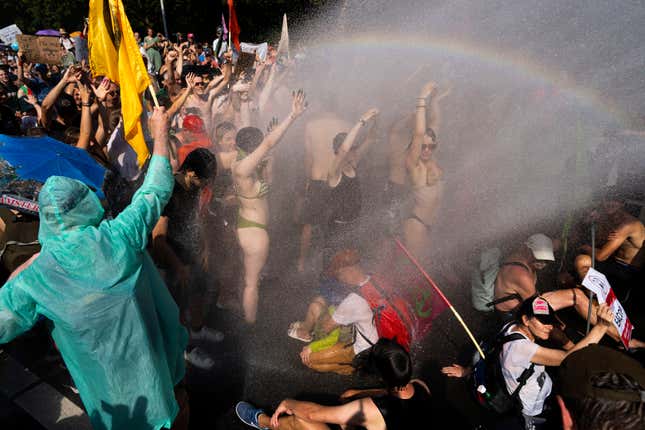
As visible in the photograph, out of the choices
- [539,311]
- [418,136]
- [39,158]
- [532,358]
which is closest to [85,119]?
[39,158]

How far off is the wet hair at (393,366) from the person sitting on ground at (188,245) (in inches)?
69.5

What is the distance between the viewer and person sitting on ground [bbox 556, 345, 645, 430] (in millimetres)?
1421

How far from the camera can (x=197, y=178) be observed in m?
Answer: 3.54

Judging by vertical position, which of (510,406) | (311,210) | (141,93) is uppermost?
(141,93)

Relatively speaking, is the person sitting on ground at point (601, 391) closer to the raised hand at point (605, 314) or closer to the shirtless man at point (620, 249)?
the raised hand at point (605, 314)

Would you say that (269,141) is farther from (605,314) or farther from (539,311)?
(605,314)

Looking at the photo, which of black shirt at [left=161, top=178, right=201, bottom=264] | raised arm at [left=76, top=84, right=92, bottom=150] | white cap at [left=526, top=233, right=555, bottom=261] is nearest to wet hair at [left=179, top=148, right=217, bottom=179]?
black shirt at [left=161, top=178, right=201, bottom=264]

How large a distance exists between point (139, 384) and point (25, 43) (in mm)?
7688

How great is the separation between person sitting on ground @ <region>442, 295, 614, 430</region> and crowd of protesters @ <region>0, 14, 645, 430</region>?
11 mm

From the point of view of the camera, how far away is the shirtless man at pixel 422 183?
5.06 meters

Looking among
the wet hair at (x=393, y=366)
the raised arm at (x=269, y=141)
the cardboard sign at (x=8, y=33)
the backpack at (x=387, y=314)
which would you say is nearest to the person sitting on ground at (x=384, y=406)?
the wet hair at (x=393, y=366)

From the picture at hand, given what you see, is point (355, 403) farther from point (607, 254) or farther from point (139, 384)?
point (607, 254)

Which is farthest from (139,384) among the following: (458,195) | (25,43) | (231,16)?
(25,43)

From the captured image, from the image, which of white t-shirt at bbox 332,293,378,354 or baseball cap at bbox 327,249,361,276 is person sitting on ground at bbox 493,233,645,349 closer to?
white t-shirt at bbox 332,293,378,354
